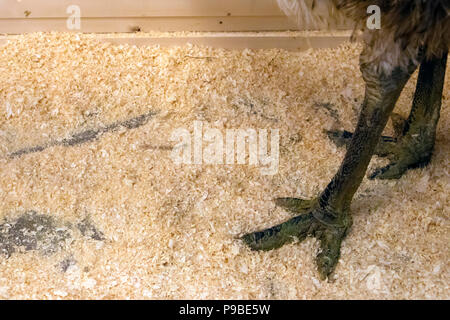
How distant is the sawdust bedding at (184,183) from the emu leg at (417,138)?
47mm

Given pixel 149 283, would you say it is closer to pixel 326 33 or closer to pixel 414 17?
pixel 414 17

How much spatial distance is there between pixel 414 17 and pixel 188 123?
4.06 feet

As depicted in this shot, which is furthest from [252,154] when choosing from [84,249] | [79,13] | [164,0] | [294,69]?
[79,13]

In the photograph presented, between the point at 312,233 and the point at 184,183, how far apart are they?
1.82 feet

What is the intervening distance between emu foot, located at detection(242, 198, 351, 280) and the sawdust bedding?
36 mm

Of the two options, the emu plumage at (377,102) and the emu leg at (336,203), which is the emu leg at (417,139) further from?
the emu leg at (336,203)

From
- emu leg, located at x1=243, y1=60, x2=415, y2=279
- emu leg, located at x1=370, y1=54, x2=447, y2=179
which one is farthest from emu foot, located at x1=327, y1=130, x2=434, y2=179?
emu leg, located at x1=243, y1=60, x2=415, y2=279

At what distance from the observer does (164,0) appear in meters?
2.48

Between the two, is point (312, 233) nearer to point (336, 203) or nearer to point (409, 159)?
point (336, 203)

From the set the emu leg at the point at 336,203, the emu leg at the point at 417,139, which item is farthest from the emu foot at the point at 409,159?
the emu leg at the point at 336,203

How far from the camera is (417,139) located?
2018mm
